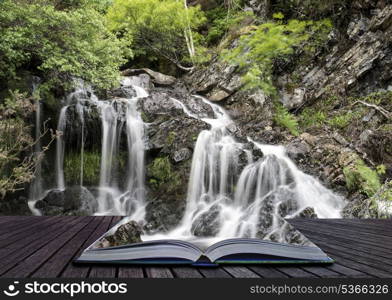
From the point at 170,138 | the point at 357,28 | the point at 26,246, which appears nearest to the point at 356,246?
the point at 26,246

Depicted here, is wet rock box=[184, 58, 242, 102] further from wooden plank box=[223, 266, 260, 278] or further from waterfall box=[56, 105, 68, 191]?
wooden plank box=[223, 266, 260, 278]

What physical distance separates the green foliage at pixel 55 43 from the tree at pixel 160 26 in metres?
2.76

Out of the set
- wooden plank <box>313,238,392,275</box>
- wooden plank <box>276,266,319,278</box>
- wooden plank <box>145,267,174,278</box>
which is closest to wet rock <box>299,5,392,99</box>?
wooden plank <box>313,238,392,275</box>

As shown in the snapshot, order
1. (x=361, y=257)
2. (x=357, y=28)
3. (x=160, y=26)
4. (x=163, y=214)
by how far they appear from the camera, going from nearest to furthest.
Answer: (x=361, y=257), (x=163, y=214), (x=357, y=28), (x=160, y=26)

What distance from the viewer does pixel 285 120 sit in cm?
653

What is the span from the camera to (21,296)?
72 centimetres

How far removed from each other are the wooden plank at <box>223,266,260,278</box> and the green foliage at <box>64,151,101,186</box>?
5.07 metres

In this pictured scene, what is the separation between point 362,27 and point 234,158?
5189 mm

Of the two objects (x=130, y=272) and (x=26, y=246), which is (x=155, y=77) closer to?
(x=26, y=246)

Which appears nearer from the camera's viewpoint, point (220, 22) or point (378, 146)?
point (378, 146)

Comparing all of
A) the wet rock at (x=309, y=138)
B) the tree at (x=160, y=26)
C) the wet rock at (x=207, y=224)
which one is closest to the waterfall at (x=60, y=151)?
the wet rock at (x=207, y=224)

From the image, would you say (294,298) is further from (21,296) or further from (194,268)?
(21,296)

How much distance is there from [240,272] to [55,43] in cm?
535

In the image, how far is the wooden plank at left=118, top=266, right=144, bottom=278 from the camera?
84cm
